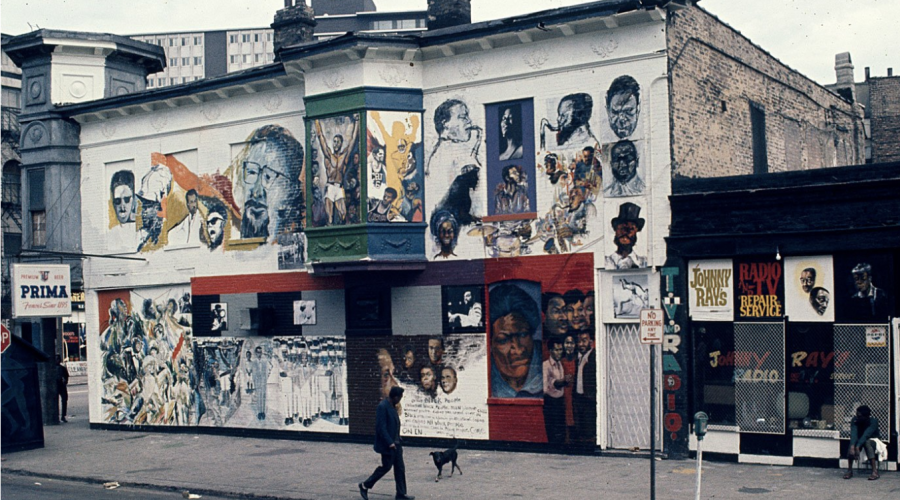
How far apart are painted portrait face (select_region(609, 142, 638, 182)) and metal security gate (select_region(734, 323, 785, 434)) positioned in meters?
3.35

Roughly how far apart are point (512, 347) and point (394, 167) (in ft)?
14.4

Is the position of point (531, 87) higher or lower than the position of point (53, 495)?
higher

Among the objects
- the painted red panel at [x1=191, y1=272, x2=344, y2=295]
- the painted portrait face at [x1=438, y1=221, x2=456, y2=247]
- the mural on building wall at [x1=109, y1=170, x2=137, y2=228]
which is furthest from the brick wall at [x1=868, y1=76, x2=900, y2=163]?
the mural on building wall at [x1=109, y1=170, x2=137, y2=228]

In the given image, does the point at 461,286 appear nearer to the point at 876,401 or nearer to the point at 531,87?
the point at 531,87

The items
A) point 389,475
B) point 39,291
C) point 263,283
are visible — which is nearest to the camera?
point 389,475

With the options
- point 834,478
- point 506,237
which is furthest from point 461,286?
point 834,478

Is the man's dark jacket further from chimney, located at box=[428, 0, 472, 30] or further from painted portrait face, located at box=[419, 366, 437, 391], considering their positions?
chimney, located at box=[428, 0, 472, 30]

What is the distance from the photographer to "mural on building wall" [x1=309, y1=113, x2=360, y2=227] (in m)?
20.4

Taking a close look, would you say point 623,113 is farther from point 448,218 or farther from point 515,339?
point 515,339

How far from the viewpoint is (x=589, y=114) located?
18.8 metres

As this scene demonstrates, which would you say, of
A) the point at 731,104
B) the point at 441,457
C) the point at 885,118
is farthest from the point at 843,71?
the point at 441,457

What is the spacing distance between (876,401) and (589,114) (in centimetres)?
710

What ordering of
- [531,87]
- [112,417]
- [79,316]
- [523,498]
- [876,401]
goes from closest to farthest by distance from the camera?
[523,498] < [876,401] < [531,87] < [112,417] < [79,316]

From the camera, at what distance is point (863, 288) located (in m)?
16.2
